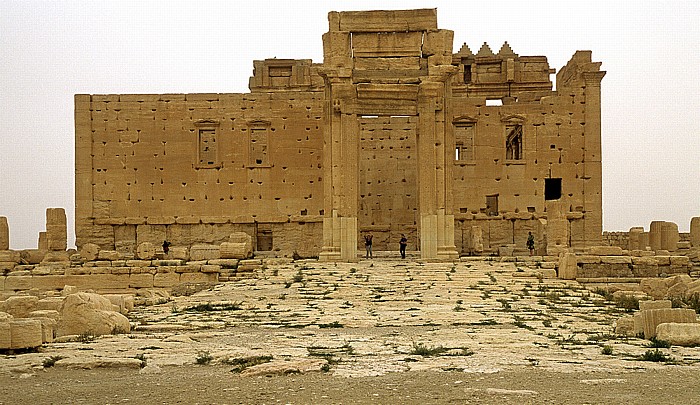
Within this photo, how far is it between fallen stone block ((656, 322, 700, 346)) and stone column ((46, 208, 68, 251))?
26.4 meters

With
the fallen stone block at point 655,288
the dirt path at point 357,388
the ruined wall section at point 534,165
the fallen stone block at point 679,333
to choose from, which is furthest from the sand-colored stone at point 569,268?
the dirt path at point 357,388

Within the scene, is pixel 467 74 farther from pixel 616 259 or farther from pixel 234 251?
pixel 616 259

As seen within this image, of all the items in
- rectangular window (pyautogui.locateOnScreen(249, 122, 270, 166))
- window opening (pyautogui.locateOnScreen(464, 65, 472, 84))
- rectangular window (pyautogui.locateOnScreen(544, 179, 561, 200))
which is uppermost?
window opening (pyautogui.locateOnScreen(464, 65, 472, 84))

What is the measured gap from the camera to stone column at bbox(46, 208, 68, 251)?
1275 inches

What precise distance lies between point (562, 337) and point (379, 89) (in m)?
17.8

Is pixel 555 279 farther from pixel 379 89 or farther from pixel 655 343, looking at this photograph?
pixel 655 343

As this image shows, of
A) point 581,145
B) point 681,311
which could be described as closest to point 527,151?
point 581,145

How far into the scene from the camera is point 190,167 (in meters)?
33.8

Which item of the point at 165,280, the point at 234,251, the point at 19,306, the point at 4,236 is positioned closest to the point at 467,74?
the point at 234,251

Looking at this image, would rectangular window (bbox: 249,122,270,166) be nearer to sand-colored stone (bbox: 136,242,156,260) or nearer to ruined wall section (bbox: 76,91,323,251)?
ruined wall section (bbox: 76,91,323,251)

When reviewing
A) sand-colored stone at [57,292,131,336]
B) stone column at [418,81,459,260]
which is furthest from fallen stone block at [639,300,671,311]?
stone column at [418,81,459,260]

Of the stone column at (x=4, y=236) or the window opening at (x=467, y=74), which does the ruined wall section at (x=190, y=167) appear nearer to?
the stone column at (x=4, y=236)

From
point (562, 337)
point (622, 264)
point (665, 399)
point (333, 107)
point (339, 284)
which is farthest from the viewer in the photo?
A: point (333, 107)

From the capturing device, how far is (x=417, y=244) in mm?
33188
